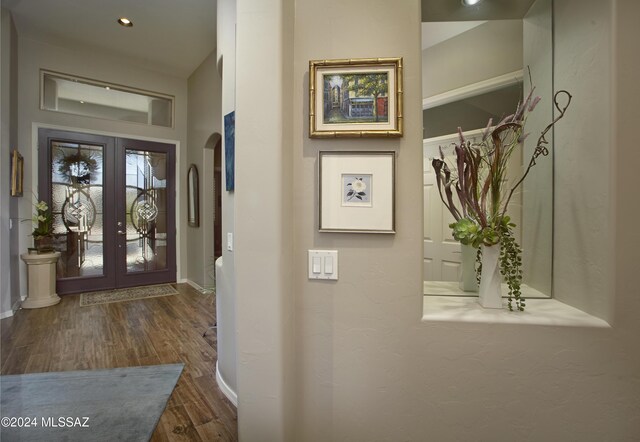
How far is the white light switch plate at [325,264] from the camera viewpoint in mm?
1115

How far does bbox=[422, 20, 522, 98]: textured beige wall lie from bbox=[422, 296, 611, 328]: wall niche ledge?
3.26 ft

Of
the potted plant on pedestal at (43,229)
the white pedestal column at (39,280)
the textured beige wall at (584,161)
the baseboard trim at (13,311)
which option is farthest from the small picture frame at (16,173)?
the textured beige wall at (584,161)

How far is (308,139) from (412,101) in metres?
0.44

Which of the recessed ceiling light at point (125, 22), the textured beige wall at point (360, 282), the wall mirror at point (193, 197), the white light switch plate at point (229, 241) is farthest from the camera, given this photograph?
the wall mirror at point (193, 197)

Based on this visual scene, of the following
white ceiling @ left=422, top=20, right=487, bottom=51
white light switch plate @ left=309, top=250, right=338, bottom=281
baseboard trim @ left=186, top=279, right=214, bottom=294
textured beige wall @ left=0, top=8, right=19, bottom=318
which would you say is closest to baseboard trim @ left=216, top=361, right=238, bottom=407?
white light switch plate @ left=309, top=250, right=338, bottom=281

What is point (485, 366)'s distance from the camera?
1062mm

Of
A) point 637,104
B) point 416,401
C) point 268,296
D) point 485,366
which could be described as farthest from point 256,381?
point 637,104

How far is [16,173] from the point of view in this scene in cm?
328

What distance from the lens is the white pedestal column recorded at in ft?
11.3

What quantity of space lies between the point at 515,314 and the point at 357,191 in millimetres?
809

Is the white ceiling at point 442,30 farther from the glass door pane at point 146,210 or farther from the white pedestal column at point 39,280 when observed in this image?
the white pedestal column at point 39,280

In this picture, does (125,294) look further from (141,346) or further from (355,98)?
(355,98)

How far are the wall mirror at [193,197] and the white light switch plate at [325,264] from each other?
12.5 ft

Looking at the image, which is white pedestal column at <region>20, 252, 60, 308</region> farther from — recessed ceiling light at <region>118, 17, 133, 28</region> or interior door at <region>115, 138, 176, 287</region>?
recessed ceiling light at <region>118, 17, 133, 28</region>
